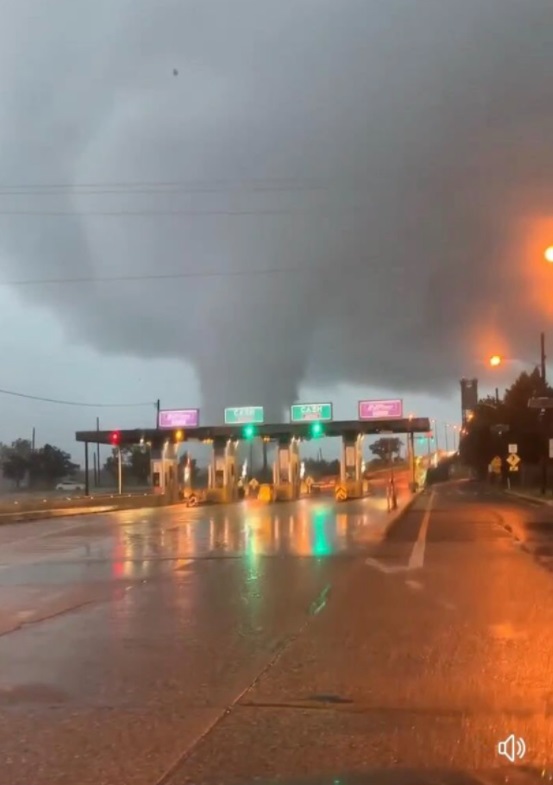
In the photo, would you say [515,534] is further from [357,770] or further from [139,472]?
[139,472]

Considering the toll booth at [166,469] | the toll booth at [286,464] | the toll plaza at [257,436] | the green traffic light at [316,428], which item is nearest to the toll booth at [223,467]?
the toll plaza at [257,436]

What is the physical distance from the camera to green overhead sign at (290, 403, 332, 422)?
84.8 m

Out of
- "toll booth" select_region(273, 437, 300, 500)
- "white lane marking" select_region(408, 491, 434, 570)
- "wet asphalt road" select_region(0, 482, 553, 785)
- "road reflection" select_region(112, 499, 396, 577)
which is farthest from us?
"toll booth" select_region(273, 437, 300, 500)

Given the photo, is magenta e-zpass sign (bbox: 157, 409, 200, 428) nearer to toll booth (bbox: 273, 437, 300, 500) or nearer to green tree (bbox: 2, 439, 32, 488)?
toll booth (bbox: 273, 437, 300, 500)

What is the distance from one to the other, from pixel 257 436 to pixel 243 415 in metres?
5.69

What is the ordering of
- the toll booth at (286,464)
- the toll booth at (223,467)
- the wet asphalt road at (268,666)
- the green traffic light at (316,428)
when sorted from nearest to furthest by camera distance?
the wet asphalt road at (268,666), the green traffic light at (316,428), the toll booth at (223,467), the toll booth at (286,464)

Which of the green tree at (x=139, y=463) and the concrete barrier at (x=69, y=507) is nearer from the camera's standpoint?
the concrete barrier at (x=69, y=507)

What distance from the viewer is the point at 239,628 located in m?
12.2

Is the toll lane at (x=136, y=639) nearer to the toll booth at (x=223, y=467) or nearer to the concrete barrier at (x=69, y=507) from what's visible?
the concrete barrier at (x=69, y=507)

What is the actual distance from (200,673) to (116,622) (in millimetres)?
3435

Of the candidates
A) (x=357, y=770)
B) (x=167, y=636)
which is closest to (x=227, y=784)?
(x=357, y=770)

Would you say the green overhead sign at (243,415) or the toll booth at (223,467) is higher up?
the green overhead sign at (243,415)
